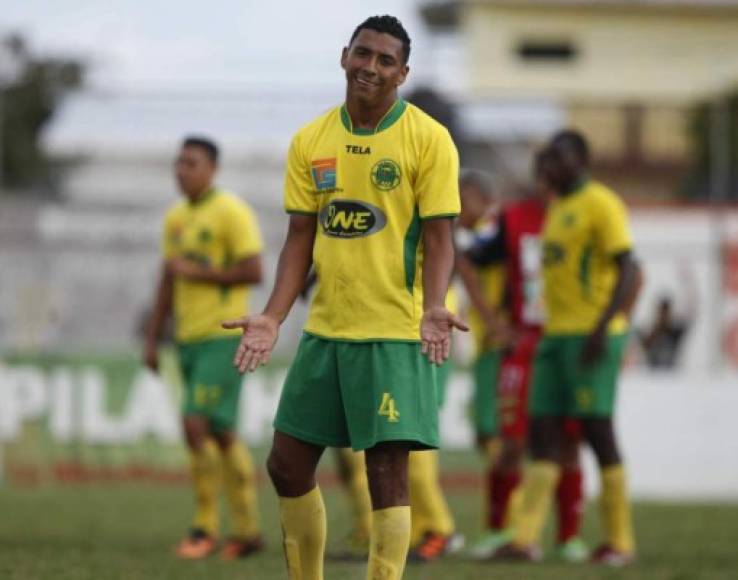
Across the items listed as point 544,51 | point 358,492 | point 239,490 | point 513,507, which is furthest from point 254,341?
point 544,51

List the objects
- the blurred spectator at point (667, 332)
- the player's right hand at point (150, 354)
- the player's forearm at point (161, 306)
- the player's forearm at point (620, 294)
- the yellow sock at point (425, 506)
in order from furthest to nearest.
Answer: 1. the blurred spectator at point (667, 332)
2. the player's right hand at point (150, 354)
3. the player's forearm at point (161, 306)
4. the yellow sock at point (425, 506)
5. the player's forearm at point (620, 294)

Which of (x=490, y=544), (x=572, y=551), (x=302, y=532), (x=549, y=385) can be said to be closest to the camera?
(x=302, y=532)

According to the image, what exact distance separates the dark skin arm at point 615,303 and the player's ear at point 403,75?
13.6 feet

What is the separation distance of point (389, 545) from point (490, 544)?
191 inches

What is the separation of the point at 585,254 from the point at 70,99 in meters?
13.1

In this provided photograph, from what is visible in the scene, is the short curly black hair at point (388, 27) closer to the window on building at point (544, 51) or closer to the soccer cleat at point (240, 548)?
the soccer cleat at point (240, 548)

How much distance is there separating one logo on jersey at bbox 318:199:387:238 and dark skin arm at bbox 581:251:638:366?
Result: 4.15 metres

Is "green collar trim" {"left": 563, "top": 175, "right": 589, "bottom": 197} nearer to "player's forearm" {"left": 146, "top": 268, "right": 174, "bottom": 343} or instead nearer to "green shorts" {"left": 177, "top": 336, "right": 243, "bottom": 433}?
"green shorts" {"left": 177, "top": 336, "right": 243, "bottom": 433}

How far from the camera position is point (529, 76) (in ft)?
177

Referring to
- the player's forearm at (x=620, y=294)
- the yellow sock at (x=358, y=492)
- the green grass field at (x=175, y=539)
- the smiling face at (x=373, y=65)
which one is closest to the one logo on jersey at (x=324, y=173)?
the smiling face at (x=373, y=65)

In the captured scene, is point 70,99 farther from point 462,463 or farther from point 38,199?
point 462,463

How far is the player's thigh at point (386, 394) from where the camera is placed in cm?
688

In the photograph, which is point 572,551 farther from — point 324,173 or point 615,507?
point 324,173

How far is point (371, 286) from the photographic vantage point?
694 cm
